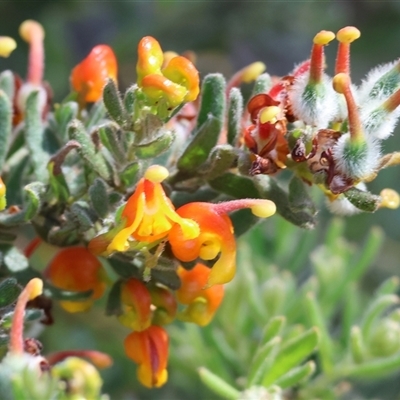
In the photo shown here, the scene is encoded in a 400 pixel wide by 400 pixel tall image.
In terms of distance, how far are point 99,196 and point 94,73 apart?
0.19m

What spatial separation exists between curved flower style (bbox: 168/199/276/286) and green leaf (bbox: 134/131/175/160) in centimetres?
6

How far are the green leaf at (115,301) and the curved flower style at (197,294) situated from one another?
60 mm

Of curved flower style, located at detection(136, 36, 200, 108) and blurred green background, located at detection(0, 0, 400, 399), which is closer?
curved flower style, located at detection(136, 36, 200, 108)

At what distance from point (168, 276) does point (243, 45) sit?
1.31m

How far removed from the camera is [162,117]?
63 cm

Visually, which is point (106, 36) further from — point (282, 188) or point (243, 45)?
point (282, 188)

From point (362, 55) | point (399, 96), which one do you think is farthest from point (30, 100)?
point (362, 55)

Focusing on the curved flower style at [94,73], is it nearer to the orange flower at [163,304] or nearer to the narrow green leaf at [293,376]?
the orange flower at [163,304]

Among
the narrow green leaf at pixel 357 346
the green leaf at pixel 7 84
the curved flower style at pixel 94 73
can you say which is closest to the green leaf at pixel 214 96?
the curved flower style at pixel 94 73

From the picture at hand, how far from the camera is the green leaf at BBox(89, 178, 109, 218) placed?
0.66m

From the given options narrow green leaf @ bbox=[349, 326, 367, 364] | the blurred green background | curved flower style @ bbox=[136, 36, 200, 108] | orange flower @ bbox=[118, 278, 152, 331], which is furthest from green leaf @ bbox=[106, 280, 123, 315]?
the blurred green background

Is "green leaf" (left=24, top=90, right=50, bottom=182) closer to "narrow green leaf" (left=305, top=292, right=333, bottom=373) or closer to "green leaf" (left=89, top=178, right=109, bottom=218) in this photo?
"green leaf" (left=89, top=178, right=109, bottom=218)

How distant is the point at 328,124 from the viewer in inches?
25.6

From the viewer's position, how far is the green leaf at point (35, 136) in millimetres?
745
